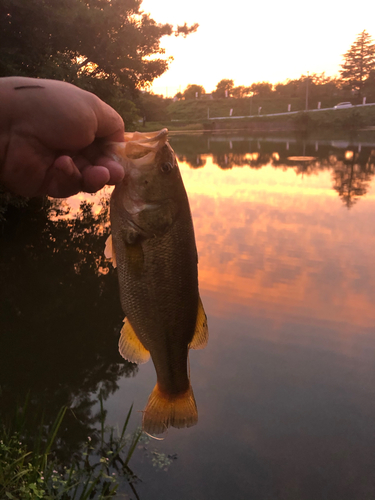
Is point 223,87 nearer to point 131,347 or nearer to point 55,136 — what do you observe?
point 55,136

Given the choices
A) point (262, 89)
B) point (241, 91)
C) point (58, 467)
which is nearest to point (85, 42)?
point (58, 467)

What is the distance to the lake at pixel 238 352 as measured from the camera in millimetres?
4988

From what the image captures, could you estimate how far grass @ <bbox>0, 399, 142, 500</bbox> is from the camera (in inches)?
129

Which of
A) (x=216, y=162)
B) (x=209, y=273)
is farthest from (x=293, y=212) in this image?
(x=216, y=162)

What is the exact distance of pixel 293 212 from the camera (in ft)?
52.0

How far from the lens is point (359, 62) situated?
260ft

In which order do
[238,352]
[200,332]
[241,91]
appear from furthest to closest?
1. [241,91]
2. [238,352]
3. [200,332]

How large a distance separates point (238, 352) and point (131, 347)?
5.18 metres

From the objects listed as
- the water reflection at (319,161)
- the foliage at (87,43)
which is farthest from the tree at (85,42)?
the water reflection at (319,161)

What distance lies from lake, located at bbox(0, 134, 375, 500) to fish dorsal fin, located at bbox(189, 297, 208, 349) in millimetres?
3229

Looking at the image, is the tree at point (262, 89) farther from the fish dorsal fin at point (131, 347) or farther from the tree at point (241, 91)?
the fish dorsal fin at point (131, 347)

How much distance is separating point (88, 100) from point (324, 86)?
319 feet

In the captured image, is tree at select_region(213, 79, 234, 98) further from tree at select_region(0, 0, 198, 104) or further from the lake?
the lake

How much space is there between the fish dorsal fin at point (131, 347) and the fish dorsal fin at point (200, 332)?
0.32 metres
